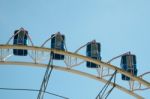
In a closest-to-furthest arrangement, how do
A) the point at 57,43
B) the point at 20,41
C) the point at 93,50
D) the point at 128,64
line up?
the point at 20,41 < the point at 57,43 < the point at 93,50 < the point at 128,64

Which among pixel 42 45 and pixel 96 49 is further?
pixel 96 49

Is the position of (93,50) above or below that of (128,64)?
above

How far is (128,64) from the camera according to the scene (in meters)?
37.4

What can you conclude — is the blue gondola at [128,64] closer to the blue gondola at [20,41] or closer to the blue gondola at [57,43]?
the blue gondola at [57,43]

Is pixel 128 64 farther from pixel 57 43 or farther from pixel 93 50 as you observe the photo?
pixel 57 43

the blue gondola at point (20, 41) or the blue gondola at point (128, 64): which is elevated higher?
the blue gondola at point (20, 41)

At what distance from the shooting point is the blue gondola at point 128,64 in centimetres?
3697

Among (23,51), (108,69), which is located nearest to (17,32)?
(23,51)

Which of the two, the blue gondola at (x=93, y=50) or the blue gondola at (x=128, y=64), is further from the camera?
the blue gondola at (x=128, y=64)

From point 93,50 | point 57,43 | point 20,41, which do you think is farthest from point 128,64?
point 20,41

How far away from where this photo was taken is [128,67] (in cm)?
3728

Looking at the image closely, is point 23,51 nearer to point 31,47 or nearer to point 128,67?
point 31,47

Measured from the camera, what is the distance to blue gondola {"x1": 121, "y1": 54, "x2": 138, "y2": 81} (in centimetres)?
3697

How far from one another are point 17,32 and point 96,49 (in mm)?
5380
